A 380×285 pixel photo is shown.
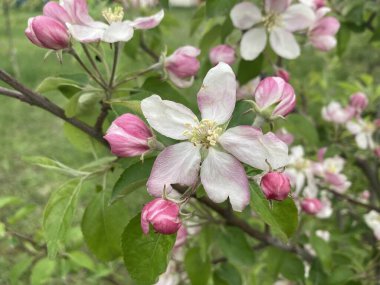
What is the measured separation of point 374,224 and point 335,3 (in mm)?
742

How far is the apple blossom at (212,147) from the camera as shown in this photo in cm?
82

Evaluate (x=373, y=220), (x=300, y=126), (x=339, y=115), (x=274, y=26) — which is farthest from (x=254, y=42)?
(x=373, y=220)

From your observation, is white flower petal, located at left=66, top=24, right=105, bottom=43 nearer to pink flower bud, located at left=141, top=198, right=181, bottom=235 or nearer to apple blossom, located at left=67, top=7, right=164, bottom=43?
apple blossom, located at left=67, top=7, right=164, bottom=43

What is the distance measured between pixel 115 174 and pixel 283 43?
1.71ft

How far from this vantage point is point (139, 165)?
2.95 feet

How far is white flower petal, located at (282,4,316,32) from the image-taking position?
133 centimetres

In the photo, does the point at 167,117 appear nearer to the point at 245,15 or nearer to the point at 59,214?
the point at 59,214

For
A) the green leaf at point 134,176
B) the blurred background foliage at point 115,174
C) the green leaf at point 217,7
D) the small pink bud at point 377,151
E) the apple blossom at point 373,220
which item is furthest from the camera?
the small pink bud at point 377,151

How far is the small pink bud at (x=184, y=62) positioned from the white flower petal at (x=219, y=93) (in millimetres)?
189

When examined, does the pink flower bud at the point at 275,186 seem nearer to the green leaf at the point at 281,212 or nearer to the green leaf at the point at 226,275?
the green leaf at the point at 281,212

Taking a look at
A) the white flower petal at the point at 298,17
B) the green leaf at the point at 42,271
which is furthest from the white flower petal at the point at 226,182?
the green leaf at the point at 42,271

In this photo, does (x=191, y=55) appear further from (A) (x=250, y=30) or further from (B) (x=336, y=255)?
(B) (x=336, y=255)

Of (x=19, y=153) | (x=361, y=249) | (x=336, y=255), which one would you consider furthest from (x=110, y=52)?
(x=19, y=153)

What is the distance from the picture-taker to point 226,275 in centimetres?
160
